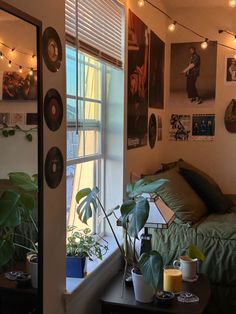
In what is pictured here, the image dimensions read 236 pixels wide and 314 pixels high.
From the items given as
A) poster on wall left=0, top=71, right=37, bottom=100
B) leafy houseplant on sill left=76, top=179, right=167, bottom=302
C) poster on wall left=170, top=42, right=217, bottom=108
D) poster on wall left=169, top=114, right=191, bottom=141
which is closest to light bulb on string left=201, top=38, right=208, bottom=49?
poster on wall left=170, top=42, right=217, bottom=108

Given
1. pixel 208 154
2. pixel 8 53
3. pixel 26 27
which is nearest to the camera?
pixel 8 53

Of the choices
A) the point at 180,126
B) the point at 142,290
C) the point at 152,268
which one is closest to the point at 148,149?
the point at 180,126

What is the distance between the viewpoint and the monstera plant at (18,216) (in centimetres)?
148

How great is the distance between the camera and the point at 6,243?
1.48 metres

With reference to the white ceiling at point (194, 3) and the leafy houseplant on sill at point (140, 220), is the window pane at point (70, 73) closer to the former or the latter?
the leafy houseplant on sill at point (140, 220)

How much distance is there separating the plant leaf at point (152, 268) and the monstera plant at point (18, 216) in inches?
22.5

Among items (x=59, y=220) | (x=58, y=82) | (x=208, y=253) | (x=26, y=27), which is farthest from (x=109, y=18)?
(x=208, y=253)

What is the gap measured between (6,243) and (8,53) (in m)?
0.67

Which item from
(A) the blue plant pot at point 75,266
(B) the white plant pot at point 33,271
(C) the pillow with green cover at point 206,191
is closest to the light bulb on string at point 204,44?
(C) the pillow with green cover at point 206,191

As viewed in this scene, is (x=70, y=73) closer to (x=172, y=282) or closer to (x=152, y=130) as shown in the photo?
(x=172, y=282)

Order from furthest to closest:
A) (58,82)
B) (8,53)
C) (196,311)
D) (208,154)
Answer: (208,154)
(196,311)
(58,82)
(8,53)

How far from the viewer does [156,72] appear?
3877 mm

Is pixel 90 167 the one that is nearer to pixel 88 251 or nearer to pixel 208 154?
pixel 88 251

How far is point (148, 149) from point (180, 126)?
0.89 m
